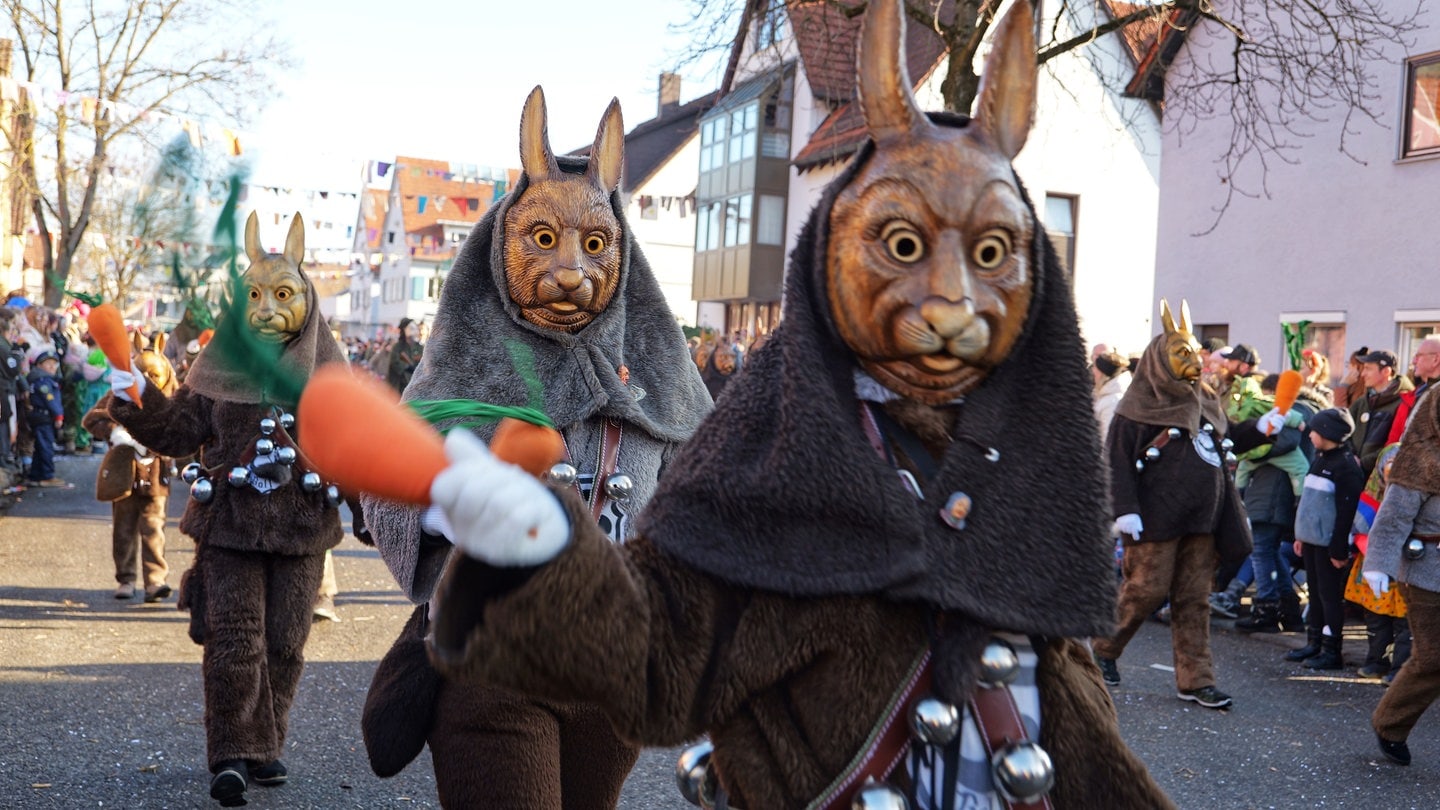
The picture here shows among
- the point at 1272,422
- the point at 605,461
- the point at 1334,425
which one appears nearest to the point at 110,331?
the point at 605,461

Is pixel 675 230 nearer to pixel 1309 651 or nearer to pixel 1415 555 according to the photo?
pixel 1309 651

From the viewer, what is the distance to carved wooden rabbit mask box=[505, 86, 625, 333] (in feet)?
11.7

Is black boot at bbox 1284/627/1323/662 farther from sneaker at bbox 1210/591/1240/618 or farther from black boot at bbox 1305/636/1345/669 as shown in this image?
sneaker at bbox 1210/591/1240/618

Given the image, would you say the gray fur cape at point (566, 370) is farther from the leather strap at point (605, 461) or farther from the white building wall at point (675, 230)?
the white building wall at point (675, 230)

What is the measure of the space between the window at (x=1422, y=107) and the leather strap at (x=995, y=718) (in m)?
15.7

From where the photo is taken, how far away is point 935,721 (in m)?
2.01

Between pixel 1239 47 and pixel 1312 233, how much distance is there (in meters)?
6.89

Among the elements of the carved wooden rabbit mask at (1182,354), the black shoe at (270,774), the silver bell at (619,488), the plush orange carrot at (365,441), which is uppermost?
the carved wooden rabbit mask at (1182,354)

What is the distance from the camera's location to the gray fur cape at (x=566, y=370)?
3332 millimetres

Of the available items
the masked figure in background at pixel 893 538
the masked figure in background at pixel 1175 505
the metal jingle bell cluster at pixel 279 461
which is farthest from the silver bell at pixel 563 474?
the masked figure in background at pixel 1175 505

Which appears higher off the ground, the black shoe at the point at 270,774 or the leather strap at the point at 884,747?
the leather strap at the point at 884,747

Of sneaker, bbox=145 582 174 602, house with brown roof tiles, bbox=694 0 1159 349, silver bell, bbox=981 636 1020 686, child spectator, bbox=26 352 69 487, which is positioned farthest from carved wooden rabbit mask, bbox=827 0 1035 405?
house with brown roof tiles, bbox=694 0 1159 349

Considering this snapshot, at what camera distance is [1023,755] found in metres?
2.03

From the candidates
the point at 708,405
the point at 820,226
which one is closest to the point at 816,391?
the point at 820,226
